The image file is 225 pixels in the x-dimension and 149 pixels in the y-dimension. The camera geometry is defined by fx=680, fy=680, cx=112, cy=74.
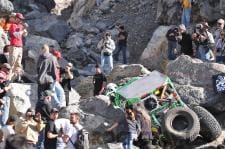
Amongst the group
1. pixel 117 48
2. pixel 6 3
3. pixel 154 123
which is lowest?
pixel 154 123

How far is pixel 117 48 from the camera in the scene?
83.6 ft

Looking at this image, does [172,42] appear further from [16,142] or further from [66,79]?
[16,142]

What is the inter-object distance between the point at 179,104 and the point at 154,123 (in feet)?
2.77

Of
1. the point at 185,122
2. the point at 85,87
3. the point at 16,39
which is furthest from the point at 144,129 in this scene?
the point at 85,87

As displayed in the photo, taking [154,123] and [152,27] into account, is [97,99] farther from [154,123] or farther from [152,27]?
[152,27]

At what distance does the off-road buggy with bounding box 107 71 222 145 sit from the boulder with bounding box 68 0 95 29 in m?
13.6

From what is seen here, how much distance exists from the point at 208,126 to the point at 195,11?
1057 cm

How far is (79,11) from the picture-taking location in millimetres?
31297

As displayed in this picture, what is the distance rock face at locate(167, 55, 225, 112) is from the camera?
59.3ft

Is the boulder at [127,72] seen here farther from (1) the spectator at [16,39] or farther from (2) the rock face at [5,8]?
(2) the rock face at [5,8]

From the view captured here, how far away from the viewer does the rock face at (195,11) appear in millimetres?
25781

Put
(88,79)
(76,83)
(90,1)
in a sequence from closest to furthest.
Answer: (88,79)
(76,83)
(90,1)

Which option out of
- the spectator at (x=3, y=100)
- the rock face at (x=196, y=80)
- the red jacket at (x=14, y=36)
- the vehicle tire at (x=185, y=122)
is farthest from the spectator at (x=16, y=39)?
the vehicle tire at (x=185, y=122)

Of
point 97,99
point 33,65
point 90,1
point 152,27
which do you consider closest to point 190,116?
point 97,99
